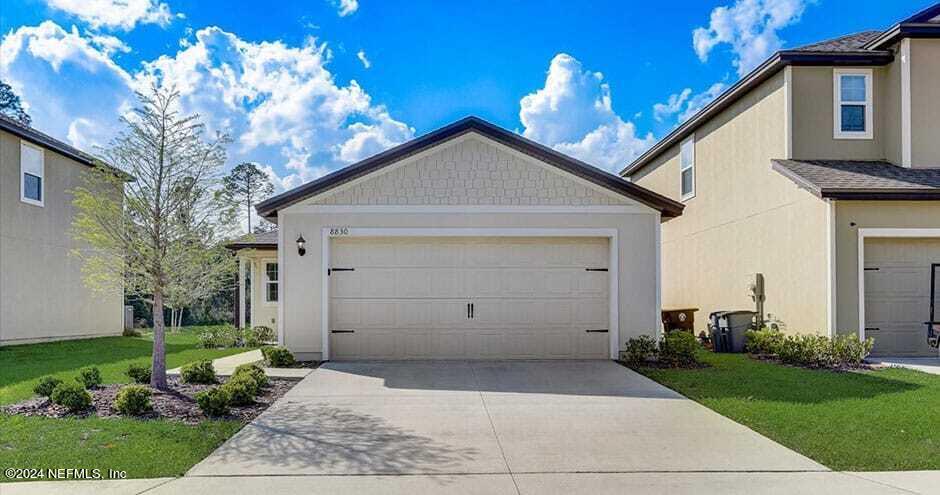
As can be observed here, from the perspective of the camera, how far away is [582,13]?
50.8 feet

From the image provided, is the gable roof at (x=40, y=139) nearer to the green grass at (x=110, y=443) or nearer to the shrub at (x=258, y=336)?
the shrub at (x=258, y=336)

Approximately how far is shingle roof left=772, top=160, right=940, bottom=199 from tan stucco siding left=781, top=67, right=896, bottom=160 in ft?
0.79

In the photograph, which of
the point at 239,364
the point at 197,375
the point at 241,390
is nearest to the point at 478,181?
the point at 239,364

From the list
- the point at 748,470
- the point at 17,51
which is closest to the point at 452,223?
the point at 748,470

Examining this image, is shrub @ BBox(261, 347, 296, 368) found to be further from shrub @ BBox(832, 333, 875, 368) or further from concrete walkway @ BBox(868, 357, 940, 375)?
concrete walkway @ BBox(868, 357, 940, 375)

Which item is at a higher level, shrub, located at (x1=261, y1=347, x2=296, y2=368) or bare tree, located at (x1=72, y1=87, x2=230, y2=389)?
bare tree, located at (x1=72, y1=87, x2=230, y2=389)

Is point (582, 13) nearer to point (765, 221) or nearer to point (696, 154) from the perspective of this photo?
point (696, 154)

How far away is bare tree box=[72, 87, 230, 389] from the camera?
8586 millimetres

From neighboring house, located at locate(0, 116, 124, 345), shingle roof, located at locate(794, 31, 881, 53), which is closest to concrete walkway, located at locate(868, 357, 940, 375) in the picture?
shingle roof, located at locate(794, 31, 881, 53)

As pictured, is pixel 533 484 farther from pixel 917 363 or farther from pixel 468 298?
pixel 917 363

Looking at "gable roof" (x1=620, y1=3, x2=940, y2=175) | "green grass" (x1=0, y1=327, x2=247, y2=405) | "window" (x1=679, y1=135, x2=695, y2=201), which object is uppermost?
"gable roof" (x1=620, y1=3, x2=940, y2=175)

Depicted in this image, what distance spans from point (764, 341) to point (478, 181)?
6307mm

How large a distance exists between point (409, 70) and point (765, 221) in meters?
9.02

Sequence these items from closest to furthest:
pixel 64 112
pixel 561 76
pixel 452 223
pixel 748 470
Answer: pixel 748 470 < pixel 452 223 < pixel 64 112 < pixel 561 76
